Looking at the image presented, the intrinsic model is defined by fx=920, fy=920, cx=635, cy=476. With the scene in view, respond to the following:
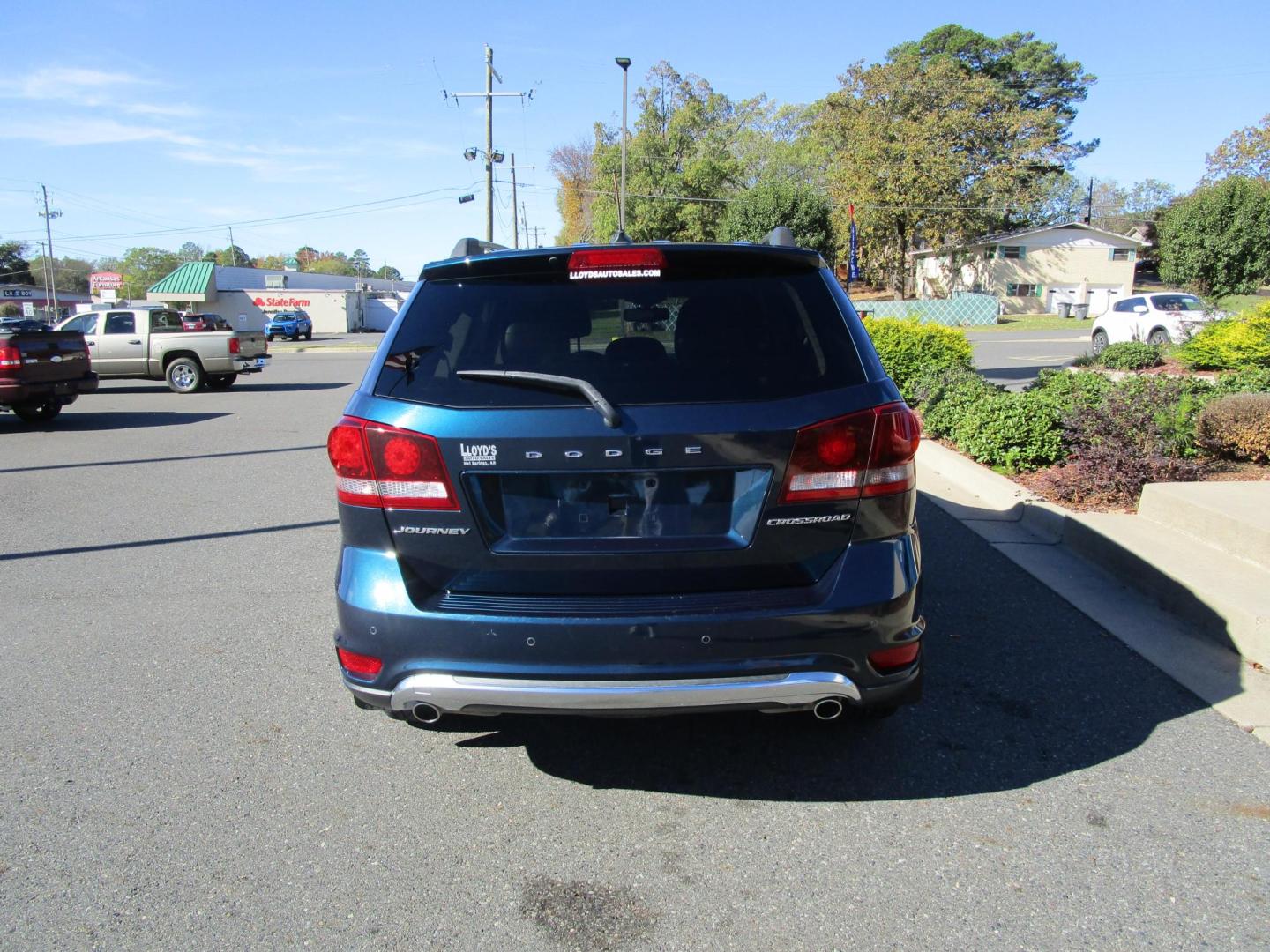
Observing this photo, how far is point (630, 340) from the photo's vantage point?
118 inches

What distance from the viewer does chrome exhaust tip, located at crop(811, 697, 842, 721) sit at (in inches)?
112

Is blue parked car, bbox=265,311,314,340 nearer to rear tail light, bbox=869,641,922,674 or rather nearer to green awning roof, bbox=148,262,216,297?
green awning roof, bbox=148,262,216,297

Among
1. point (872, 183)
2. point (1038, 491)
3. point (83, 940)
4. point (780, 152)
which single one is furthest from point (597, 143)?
point (83, 940)

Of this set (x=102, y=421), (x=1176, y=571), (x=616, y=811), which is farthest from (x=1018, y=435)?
(x=102, y=421)

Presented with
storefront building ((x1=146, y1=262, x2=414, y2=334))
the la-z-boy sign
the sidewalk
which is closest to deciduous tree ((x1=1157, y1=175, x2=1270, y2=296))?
the sidewalk

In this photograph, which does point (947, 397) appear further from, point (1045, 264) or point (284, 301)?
point (284, 301)

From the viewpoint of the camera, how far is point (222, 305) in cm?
6506

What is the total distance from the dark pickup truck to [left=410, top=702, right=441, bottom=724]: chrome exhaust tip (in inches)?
505

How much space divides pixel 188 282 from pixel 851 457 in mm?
69050

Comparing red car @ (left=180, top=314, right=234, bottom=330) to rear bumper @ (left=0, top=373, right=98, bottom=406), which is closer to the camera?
rear bumper @ (left=0, top=373, right=98, bottom=406)

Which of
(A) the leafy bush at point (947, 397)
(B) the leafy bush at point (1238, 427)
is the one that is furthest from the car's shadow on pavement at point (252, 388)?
(B) the leafy bush at point (1238, 427)

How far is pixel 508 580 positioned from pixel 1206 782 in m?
2.54

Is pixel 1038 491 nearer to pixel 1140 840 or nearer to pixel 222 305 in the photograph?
pixel 1140 840

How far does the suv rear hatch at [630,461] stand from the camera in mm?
2773
